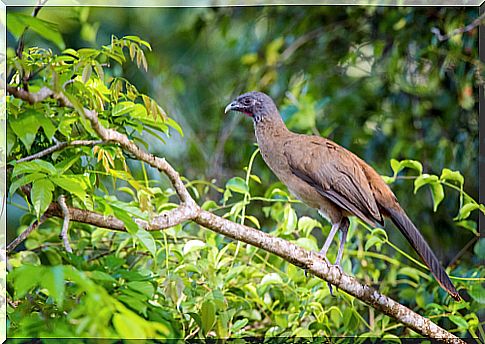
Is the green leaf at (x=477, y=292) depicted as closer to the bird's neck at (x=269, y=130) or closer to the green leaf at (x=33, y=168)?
the bird's neck at (x=269, y=130)

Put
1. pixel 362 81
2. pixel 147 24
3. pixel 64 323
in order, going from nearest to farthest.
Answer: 1. pixel 64 323
2. pixel 147 24
3. pixel 362 81

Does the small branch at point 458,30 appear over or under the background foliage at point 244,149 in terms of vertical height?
over

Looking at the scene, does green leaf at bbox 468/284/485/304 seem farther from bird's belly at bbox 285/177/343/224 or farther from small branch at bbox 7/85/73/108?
small branch at bbox 7/85/73/108

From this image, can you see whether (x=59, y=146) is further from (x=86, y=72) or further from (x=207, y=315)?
(x=207, y=315)

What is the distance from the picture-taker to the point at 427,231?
2.93 meters

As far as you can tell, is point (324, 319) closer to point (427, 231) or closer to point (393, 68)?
point (427, 231)

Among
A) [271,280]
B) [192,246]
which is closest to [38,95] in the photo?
[192,246]

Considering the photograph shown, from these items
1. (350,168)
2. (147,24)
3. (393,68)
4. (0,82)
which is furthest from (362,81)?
(0,82)

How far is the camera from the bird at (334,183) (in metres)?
1.97

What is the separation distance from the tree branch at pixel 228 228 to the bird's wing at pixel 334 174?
→ 0.17 m

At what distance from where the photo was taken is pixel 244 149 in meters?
3.15

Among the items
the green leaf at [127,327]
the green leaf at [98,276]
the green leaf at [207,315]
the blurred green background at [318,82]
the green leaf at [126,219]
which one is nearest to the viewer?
the green leaf at [127,327]

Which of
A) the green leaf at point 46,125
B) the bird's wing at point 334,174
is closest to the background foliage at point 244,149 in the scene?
the green leaf at point 46,125

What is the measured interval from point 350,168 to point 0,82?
3.19 feet
